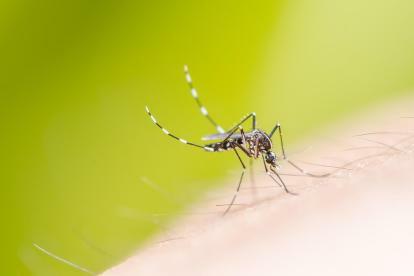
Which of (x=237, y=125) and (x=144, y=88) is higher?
(x=144, y=88)

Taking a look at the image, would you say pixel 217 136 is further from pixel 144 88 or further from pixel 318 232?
pixel 318 232

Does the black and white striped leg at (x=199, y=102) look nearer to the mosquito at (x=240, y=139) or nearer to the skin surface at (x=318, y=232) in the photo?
the mosquito at (x=240, y=139)

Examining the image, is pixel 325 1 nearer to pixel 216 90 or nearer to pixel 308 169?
pixel 216 90

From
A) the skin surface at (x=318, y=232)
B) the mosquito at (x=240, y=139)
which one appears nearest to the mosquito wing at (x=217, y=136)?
the mosquito at (x=240, y=139)

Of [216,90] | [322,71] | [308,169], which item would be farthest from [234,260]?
[322,71]

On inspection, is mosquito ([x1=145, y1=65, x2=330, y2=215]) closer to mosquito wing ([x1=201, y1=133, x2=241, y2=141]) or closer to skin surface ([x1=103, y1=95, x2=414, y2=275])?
mosquito wing ([x1=201, y1=133, x2=241, y2=141])

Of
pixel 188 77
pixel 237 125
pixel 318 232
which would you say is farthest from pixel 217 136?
pixel 318 232
